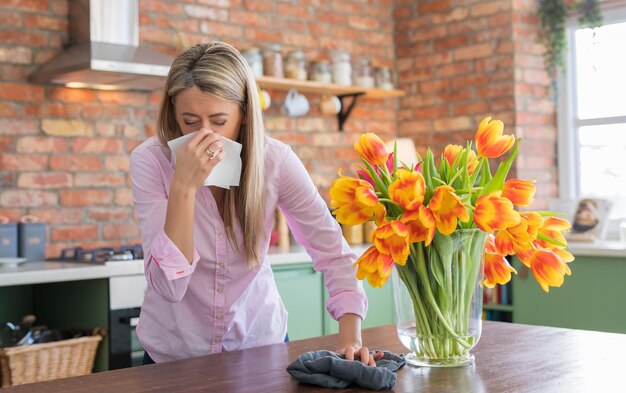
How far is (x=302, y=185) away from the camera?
191 centimetres

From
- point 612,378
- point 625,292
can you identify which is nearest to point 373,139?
point 612,378

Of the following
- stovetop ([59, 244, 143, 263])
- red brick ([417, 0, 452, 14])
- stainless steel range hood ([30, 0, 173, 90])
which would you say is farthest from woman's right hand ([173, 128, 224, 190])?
red brick ([417, 0, 452, 14])

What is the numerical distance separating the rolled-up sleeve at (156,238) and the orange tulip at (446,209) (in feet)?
1.74

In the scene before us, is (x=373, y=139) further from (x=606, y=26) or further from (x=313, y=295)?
(x=606, y=26)

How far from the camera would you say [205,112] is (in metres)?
1.78

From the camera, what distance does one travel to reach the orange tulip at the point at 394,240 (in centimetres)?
143

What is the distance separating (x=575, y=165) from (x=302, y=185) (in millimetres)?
3115

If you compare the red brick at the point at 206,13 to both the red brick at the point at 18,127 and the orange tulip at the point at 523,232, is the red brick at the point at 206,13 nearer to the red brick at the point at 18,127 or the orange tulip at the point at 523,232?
the red brick at the point at 18,127

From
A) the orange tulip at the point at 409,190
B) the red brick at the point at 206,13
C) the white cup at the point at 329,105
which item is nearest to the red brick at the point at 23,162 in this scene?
the red brick at the point at 206,13

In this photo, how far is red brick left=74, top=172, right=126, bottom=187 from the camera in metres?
3.79

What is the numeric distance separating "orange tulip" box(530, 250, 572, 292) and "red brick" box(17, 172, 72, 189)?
2.67 metres

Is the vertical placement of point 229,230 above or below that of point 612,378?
above

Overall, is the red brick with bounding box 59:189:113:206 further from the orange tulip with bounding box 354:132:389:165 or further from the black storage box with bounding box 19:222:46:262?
the orange tulip with bounding box 354:132:389:165

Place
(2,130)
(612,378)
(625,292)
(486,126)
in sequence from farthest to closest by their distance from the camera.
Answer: (625,292) < (2,130) < (486,126) < (612,378)
